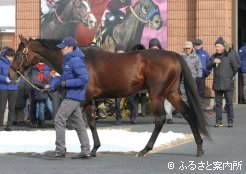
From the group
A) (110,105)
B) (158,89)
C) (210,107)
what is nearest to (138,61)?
(158,89)

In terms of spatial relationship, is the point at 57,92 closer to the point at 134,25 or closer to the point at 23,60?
the point at 23,60

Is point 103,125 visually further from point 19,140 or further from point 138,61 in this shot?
point 138,61

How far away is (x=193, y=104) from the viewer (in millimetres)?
12008

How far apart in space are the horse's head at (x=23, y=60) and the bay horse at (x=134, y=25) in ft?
30.6

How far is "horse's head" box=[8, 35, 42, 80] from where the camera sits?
40.0ft

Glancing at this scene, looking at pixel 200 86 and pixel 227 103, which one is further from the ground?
pixel 200 86

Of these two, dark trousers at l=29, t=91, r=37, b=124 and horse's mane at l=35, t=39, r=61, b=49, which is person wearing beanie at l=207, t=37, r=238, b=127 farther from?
horse's mane at l=35, t=39, r=61, b=49

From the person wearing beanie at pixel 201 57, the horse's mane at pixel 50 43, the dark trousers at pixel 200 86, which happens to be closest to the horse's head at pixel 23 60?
the horse's mane at pixel 50 43

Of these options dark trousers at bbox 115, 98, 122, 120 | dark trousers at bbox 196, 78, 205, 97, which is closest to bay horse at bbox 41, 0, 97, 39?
dark trousers at bbox 196, 78, 205, 97

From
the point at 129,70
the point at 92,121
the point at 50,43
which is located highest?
the point at 50,43

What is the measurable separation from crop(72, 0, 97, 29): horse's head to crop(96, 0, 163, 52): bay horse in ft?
2.68

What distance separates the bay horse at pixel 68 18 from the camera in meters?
21.8

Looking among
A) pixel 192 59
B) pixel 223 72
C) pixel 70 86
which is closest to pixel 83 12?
pixel 192 59

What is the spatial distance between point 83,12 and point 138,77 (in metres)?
10.1
